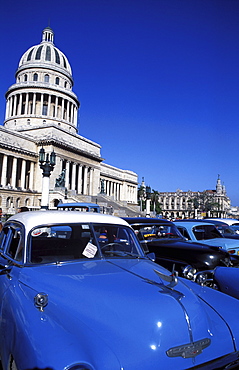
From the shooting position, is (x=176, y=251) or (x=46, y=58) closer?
(x=176, y=251)

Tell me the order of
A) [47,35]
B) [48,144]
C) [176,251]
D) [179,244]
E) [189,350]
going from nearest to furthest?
[189,350]
[176,251]
[179,244]
[48,144]
[47,35]

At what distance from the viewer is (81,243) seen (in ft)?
11.8

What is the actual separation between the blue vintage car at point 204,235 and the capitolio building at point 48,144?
104 ft

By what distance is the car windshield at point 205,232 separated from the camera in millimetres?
9312

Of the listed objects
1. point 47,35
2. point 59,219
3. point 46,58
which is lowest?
point 59,219

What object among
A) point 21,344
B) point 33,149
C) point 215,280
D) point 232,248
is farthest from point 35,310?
point 33,149

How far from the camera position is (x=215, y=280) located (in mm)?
4246

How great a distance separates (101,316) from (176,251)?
4.53 metres

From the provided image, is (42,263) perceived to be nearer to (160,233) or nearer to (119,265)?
(119,265)

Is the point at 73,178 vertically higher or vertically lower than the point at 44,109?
lower

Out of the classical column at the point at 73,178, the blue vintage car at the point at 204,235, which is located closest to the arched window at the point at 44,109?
the classical column at the point at 73,178

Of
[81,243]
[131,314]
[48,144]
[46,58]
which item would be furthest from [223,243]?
[46,58]

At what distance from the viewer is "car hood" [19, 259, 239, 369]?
196 centimetres

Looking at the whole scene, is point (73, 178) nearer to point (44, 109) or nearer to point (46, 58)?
point (44, 109)
